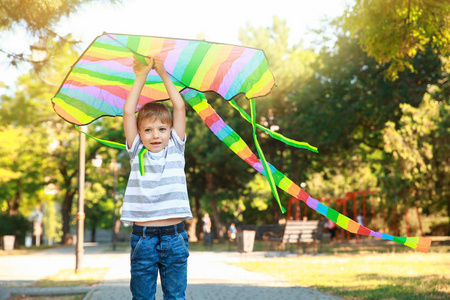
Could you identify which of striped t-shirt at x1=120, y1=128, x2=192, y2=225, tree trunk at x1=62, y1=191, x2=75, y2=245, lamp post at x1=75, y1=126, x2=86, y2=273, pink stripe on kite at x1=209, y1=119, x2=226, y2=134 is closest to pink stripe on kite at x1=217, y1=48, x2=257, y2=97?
pink stripe on kite at x1=209, y1=119, x2=226, y2=134

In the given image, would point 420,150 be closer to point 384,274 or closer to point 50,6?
point 384,274

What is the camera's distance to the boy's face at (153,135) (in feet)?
11.4

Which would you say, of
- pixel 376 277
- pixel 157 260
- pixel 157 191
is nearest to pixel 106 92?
pixel 157 191

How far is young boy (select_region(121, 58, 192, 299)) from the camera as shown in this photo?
10.9ft

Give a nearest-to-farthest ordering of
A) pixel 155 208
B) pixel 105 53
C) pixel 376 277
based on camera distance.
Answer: pixel 155 208, pixel 105 53, pixel 376 277

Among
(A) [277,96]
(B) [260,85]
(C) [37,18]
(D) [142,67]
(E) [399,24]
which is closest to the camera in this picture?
(D) [142,67]

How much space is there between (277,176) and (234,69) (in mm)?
967

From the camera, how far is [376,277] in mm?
8844

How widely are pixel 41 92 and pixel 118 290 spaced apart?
83.5 ft

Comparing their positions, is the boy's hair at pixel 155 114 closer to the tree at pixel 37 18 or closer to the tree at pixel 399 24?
the tree at pixel 37 18

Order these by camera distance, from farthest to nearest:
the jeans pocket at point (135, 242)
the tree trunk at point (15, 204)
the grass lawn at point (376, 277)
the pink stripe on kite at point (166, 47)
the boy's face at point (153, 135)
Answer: the tree trunk at point (15, 204) → the grass lawn at point (376, 277) → the pink stripe on kite at point (166, 47) → the boy's face at point (153, 135) → the jeans pocket at point (135, 242)

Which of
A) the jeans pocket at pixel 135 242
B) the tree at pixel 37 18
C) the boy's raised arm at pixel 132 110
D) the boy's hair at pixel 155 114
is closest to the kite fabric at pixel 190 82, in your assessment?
the boy's raised arm at pixel 132 110

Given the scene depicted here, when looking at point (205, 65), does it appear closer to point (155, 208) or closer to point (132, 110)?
point (132, 110)

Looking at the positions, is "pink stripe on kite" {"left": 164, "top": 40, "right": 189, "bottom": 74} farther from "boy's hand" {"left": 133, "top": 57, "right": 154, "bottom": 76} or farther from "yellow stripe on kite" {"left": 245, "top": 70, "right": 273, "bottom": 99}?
"yellow stripe on kite" {"left": 245, "top": 70, "right": 273, "bottom": 99}
